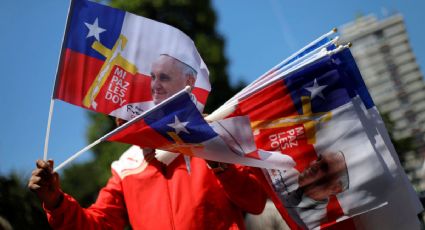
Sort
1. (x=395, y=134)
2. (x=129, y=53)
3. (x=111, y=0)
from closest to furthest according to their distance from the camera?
(x=129, y=53), (x=395, y=134), (x=111, y=0)

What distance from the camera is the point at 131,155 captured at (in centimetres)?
359

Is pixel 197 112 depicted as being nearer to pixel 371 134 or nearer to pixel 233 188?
→ pixel 233 188

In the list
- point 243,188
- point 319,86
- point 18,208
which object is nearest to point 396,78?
point 18,208

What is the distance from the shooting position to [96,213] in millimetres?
3299

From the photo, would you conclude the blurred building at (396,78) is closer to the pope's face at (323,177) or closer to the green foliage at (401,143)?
the green foliage at (401,143)

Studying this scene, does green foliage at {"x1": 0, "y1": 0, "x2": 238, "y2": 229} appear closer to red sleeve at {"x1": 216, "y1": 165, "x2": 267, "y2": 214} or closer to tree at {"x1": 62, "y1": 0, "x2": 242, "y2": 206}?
tree at {"x1": 62, "y1": 0, "x2": 242, "y2": 206}

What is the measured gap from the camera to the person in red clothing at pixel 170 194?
9.75 ft

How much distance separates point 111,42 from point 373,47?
37.7ft

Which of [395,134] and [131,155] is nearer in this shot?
[131,155]

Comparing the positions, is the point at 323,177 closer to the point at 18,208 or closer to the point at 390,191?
the point at 390,191

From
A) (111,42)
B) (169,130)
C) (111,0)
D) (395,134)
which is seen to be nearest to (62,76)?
(111,42)

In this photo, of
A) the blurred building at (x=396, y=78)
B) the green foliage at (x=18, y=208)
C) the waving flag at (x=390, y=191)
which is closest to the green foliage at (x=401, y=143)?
the blurred building at (x=396, y=78)

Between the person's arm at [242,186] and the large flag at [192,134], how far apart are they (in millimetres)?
198

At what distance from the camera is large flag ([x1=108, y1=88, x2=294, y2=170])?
2.73m
